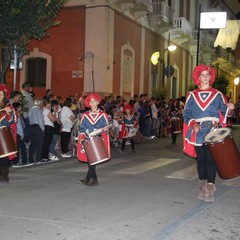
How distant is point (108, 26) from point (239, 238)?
53.2 ft

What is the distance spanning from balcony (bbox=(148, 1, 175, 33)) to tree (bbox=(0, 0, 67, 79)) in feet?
46.5

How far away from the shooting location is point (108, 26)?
67.3ft

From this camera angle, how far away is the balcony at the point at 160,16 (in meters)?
25.9

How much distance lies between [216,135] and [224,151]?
10.0 inches

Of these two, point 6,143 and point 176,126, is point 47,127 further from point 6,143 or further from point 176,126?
point 176,126

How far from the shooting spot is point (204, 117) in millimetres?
6875

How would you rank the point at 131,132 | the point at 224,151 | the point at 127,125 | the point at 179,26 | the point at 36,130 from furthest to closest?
the point at 179,26
the point at 127,125
the point at 131,132
the point at 36,130
the point at 224,151

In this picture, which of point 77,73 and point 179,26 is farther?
point 179,26

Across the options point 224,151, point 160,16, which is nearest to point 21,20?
point 224,151

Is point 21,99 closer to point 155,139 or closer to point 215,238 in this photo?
point 215,238

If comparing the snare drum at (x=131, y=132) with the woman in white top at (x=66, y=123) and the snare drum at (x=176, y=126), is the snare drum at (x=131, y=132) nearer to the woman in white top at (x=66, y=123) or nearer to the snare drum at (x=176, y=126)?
the woman in white top at (x=66, y=123)

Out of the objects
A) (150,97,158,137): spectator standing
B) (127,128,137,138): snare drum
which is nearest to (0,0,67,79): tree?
(127,128,137,138): snare drum

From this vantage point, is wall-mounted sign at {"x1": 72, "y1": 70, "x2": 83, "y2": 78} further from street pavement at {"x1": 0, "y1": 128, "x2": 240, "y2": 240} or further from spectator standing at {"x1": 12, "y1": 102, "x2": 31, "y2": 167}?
street pavement at {"x1": 0, "y1": 128, "x2": 240, "y2": 240}

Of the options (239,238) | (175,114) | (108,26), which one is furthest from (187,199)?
(108,26)
